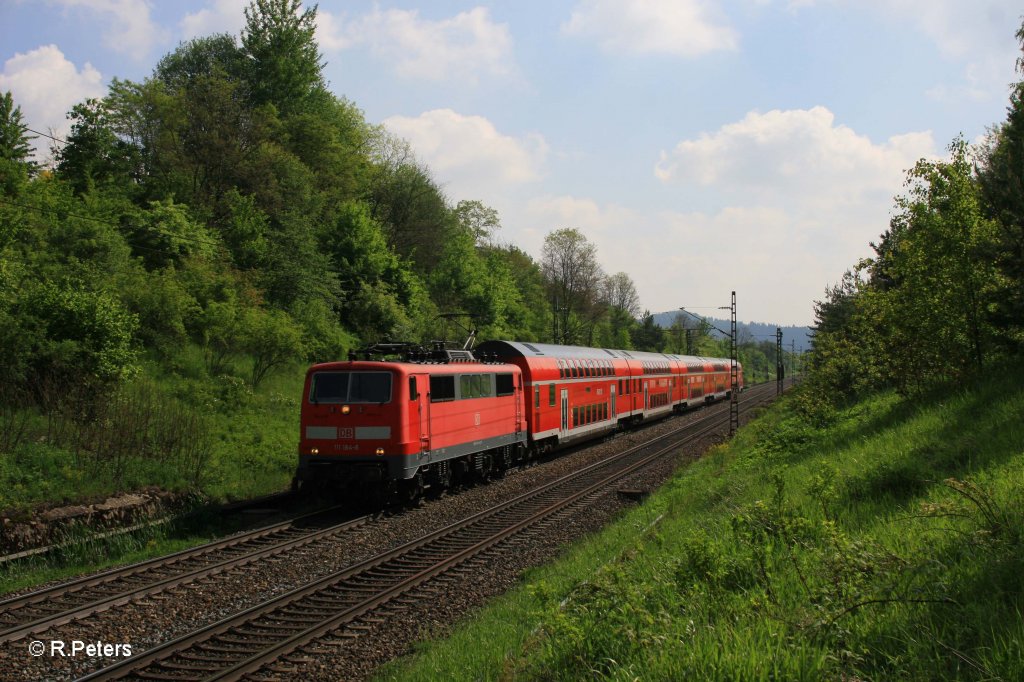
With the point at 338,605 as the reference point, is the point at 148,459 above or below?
above

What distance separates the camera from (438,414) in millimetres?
17906

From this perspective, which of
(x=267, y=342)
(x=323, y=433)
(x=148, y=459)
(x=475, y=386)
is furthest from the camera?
(x=267, y=342)

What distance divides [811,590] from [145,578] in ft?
29.9

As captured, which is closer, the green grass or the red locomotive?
the green grass

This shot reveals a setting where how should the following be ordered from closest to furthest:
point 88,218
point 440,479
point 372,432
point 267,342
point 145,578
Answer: point 145,578, point 372,432, point 440,479, point 88,218, point 267,342

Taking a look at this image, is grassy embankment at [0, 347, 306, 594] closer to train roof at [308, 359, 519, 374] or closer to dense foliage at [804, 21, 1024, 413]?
train roof at [308, 359, 519, 374]

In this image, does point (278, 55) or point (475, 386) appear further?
point (278, 55)

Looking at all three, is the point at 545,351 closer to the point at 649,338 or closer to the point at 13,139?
the point at 13,139

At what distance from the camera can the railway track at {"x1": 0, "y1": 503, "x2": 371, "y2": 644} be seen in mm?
9258

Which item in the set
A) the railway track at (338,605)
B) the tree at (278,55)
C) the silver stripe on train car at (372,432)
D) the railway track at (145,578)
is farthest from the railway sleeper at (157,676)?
the tree at (278,55)

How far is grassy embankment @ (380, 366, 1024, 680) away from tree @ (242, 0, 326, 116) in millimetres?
42871

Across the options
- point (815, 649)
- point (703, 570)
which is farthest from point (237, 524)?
point (815, 649)

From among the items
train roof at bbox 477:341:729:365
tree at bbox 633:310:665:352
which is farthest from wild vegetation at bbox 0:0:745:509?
tree at bbox 633:310:665:352

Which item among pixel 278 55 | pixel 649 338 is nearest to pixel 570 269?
pixel 649 338
